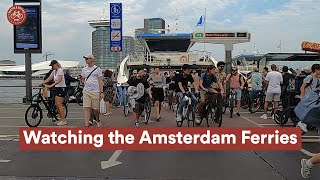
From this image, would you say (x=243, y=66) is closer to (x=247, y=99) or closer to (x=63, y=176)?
(x=247, y=99)

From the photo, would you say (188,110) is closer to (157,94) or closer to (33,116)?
(157,94)

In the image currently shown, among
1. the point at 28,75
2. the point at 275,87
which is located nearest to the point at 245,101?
the point at 275,87

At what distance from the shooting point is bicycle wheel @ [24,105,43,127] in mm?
11023

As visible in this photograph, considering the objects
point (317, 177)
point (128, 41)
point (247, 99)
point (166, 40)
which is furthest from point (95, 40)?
point (317, 177)

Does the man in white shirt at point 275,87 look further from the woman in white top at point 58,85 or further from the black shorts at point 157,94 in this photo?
the woman in white top at point 58,85

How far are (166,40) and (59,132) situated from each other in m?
26.6

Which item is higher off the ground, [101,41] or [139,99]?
[101,41]

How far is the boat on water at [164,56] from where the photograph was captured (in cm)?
2895

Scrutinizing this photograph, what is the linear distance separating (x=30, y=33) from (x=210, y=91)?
10085 mm

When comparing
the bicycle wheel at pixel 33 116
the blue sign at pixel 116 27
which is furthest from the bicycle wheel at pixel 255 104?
the bicycle wheel at pixel 33 116

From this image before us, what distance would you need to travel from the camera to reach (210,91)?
10.9 metres

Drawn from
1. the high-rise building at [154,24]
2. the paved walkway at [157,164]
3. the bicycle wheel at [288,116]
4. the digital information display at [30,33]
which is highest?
the high-rise building at [154,24]

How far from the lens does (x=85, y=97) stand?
400 inches

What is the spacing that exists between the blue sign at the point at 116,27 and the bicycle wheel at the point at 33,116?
25.5ft
